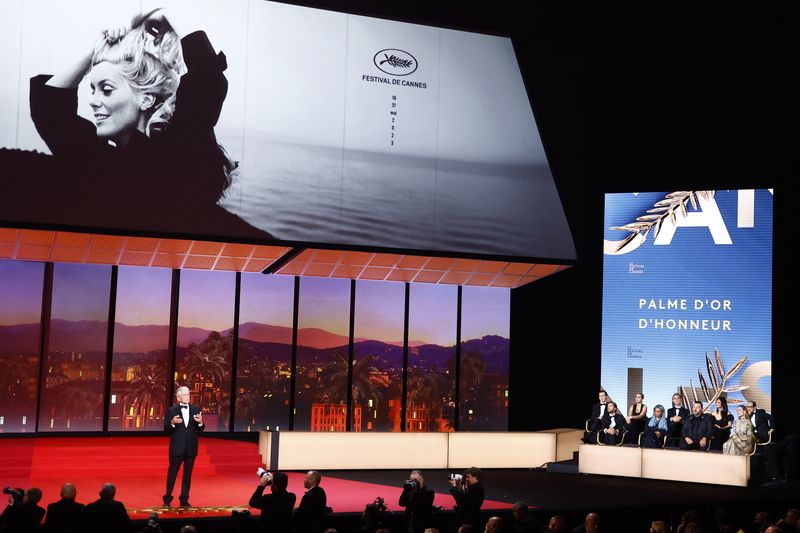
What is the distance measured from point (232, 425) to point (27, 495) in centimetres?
955

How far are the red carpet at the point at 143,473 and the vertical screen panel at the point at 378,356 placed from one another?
3.07 meters

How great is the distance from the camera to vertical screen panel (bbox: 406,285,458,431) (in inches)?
712

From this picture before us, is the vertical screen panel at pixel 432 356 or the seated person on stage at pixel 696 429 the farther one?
the vertical screen panel at pixel 432 356

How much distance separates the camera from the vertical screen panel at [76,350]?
15656mm

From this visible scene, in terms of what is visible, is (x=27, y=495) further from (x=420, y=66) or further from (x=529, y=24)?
(x=529, y=24)

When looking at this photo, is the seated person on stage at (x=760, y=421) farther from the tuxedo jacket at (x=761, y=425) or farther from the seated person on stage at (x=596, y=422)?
the seated person on stage at (x=596, y=422)

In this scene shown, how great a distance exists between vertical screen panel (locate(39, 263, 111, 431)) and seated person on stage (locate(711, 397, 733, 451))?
1009 cm

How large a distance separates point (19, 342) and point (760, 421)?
12064 millimetres

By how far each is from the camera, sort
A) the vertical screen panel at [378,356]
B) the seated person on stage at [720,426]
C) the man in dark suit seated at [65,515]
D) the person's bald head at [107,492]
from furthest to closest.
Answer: the vertical screen panel at [378,356], the seated person on stage at [720,426], the person's bald head at [107,492], the man in dark suit seated at [65,515]

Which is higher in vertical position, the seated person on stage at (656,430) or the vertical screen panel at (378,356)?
the vertical screen panel at (378,356)

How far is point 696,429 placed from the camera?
597 inches

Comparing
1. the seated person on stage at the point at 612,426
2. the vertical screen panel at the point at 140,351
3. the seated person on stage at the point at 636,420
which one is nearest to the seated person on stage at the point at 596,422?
the seated person on stage at the point at 612,426

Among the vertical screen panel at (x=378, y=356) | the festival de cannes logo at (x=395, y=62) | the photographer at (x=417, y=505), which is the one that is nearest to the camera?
the photographer at (x=417, y=505)

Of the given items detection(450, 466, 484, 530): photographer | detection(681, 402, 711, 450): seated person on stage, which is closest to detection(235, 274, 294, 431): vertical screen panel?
detection(681, 402, 711, 450): seated person on stage
